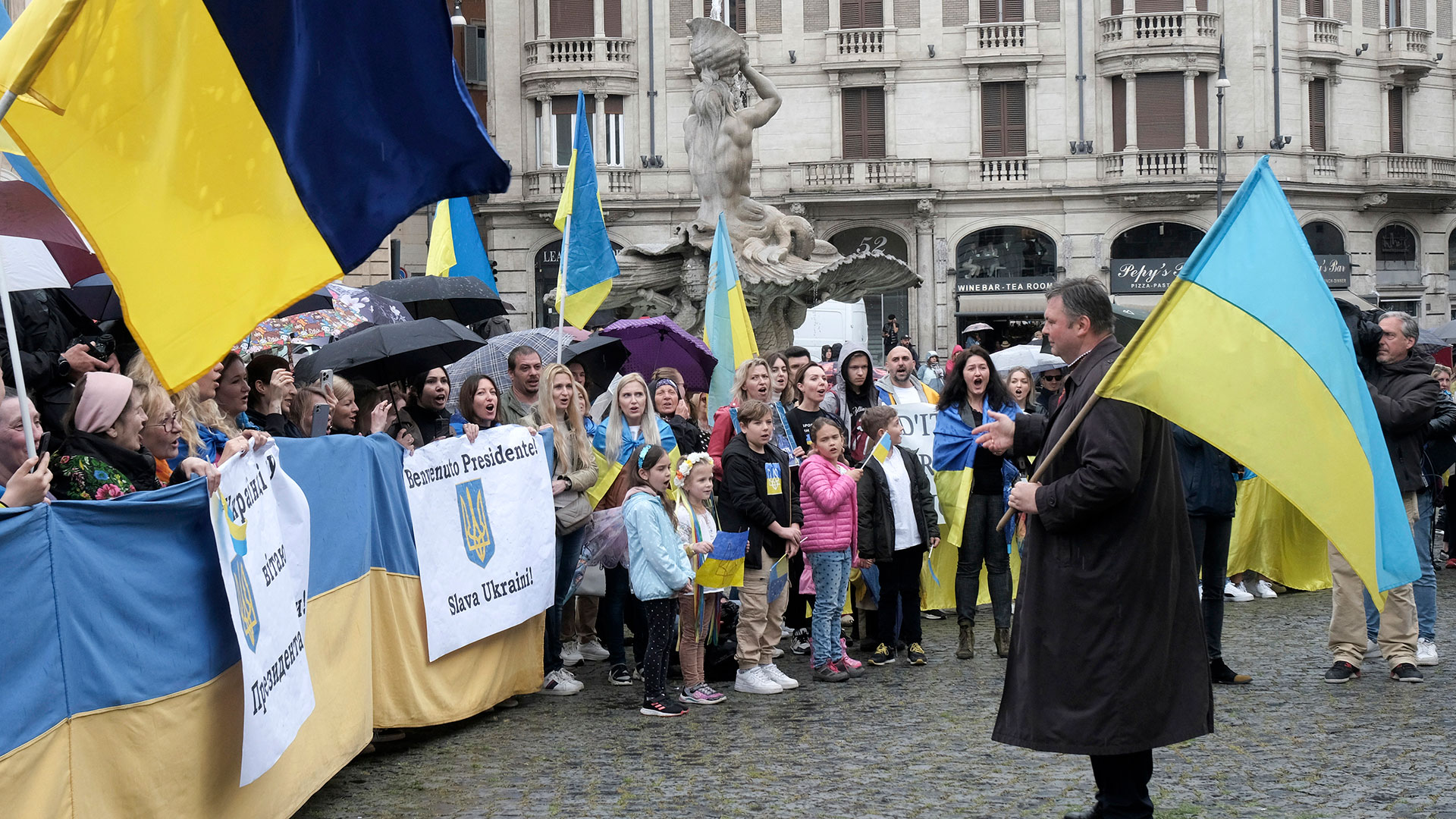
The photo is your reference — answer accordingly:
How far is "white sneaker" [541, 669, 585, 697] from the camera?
840 centimetres

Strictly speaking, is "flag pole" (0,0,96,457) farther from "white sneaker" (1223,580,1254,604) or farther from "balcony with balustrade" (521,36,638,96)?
"balcony with balustrade" (521,36,638,96)

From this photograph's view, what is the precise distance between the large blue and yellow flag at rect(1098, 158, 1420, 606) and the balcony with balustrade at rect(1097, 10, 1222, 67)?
36.8m

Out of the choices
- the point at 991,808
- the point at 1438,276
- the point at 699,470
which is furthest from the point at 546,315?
the point at 991,808

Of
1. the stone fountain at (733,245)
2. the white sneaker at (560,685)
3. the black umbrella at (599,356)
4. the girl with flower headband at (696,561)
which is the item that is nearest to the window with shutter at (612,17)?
the stone fountain at (733,245)

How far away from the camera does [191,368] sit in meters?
4.27

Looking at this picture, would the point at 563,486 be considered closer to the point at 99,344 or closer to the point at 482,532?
the point at 482,532

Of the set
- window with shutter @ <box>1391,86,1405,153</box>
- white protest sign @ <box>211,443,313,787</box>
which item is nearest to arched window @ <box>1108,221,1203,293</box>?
window with shutter @ <box>1391,86,1405,153</box>

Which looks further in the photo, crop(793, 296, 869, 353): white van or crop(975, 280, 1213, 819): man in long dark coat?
crop(793, 296, 869, 353): white van

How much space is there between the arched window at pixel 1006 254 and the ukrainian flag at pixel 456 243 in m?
26.8

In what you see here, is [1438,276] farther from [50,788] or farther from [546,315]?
[50,788]

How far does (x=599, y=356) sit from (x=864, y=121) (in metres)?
31.3

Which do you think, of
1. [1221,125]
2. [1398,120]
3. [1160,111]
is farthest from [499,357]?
[1398,120]

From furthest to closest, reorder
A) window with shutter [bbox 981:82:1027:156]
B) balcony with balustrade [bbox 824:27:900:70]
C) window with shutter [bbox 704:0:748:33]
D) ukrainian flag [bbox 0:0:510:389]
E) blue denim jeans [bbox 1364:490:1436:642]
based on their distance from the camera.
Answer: window with shutter [bbox 704:0:748:33]
window with shutter [bbox 981:82:1027:156]
balcony with balustrade [bbox 824:27:900:70]
blue denim jeans [bbox 1364:490:1436:642]
ukrainian flag [bbox 0:0:510:389]

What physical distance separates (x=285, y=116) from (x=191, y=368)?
940 millimetres
